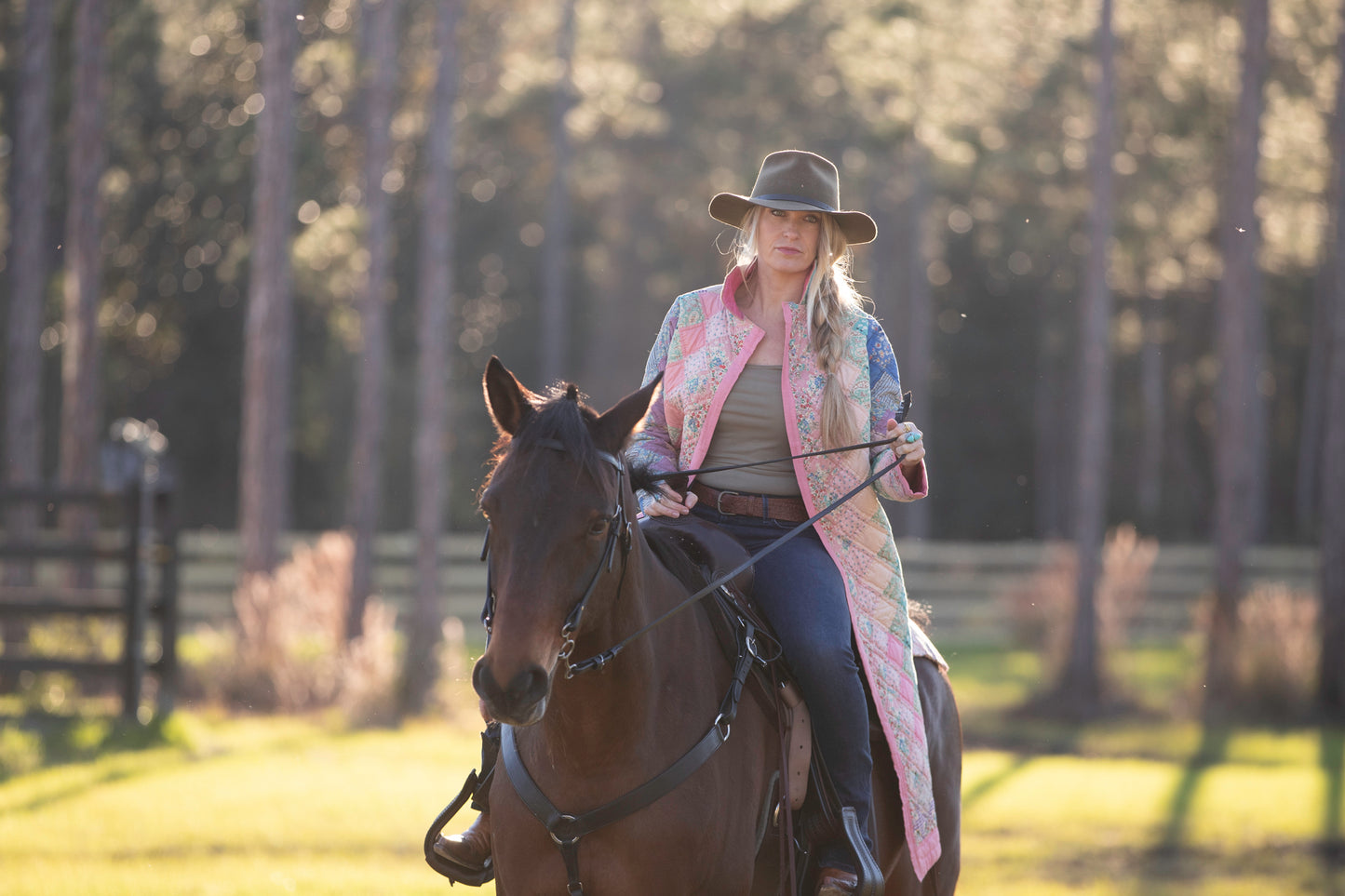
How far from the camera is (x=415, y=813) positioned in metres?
10.9

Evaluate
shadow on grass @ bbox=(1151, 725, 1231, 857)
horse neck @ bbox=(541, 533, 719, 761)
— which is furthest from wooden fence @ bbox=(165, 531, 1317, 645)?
horse neck @ bbox=(541, 533, 719, 761)

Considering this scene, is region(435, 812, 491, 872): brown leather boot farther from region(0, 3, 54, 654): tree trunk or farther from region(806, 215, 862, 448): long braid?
region(0, 3, 54, 654): tree trunk

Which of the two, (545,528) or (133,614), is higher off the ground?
(545,528)

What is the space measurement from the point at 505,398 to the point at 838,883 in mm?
1686

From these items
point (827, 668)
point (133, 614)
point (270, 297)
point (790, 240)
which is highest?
point (270, 297)

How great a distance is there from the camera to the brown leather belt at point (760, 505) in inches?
179

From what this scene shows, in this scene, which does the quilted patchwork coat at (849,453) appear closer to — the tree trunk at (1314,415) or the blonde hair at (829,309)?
the blonde hair at (829,309)

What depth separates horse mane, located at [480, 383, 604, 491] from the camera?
11.1 feet

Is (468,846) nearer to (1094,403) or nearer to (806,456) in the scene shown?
(806,456)

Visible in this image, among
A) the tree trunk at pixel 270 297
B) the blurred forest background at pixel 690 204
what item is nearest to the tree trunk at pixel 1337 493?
the blurred forest background at pixel 690 204

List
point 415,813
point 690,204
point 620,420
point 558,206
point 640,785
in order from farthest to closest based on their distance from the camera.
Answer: point 690,204
point 558,206
point 415,813
point 640,785
point 620,420

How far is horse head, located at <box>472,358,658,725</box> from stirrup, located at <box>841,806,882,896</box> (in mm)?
1138

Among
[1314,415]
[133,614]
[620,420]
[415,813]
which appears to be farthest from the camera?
[1314,415]

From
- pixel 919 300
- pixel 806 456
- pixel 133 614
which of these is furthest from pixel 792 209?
pixel 919 300
